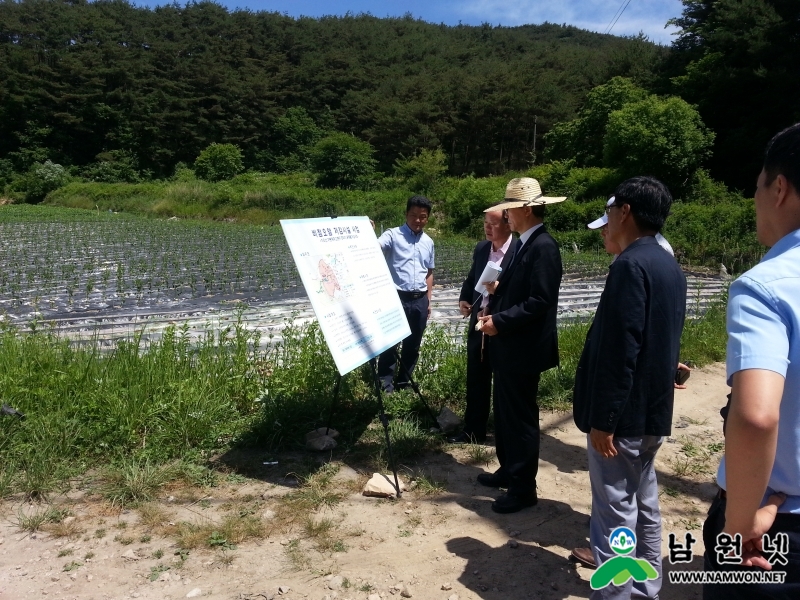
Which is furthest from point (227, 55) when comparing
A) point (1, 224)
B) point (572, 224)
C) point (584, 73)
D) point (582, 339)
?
point (582, 339)

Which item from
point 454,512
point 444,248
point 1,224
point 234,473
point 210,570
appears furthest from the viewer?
point 1,224

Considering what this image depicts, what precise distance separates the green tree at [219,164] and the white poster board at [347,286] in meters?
43.8

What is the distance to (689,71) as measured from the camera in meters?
24.7

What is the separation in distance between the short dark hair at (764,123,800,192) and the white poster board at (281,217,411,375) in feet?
7.65

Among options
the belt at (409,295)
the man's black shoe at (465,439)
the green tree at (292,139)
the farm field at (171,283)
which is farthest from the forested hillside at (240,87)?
the man's black shoe at (465,439)

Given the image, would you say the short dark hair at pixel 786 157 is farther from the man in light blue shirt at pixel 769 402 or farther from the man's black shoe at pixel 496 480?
the man's black shoe at pixel 496 480

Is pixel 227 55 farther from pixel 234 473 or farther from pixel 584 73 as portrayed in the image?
pixel 234 473

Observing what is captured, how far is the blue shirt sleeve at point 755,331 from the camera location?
1.18m

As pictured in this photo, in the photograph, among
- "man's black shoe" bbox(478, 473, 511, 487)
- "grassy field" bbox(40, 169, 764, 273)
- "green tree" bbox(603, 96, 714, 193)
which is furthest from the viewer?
→ "green tree" bbox(603, 96, 714, 193)

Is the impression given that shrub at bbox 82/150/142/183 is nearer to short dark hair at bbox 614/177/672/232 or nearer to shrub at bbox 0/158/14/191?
shrub at bbox 0/158/14/191

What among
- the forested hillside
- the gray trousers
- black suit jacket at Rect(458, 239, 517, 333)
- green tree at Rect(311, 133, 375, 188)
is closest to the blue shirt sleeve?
the gray trousers

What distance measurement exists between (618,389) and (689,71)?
2700 cm

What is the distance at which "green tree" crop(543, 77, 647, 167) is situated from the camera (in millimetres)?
28031

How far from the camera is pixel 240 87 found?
57625 mm
